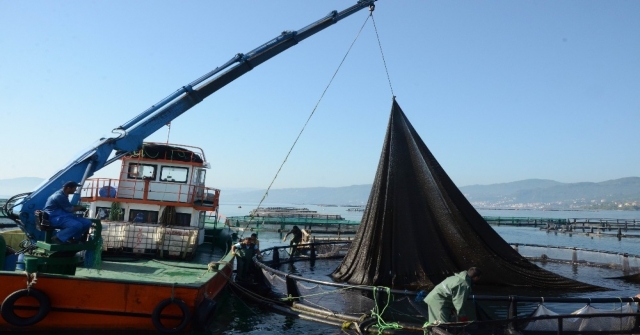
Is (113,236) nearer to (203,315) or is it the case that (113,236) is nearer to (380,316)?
(203,315)

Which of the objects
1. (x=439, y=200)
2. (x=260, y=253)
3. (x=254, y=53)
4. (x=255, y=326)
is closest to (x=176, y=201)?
(x=260, y=253)

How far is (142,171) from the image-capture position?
17719 millimetres

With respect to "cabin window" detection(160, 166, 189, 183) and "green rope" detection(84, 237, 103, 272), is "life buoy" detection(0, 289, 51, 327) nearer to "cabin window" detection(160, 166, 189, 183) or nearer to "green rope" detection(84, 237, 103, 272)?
"green rope" detection(84, 237, 103, 272)

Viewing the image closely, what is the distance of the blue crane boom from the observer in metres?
12.1

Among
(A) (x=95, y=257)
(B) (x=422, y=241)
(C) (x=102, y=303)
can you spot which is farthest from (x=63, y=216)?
(B) (x=422, y=241)

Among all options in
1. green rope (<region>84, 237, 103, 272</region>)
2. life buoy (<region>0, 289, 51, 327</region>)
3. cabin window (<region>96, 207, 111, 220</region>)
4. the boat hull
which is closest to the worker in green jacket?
the boat hull

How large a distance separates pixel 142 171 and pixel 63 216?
7.68 metres

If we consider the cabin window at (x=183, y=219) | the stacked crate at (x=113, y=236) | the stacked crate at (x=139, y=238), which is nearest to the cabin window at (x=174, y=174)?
the cabin window at (x=183, y=219)

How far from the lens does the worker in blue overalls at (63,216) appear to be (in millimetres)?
10109

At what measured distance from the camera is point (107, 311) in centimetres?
1020

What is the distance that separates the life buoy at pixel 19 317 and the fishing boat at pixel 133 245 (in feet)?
0.07

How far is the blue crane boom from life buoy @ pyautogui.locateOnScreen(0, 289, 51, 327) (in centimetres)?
272

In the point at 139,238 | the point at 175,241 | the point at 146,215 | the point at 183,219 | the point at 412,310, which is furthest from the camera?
the point at 183,219

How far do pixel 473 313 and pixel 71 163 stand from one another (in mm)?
11932
